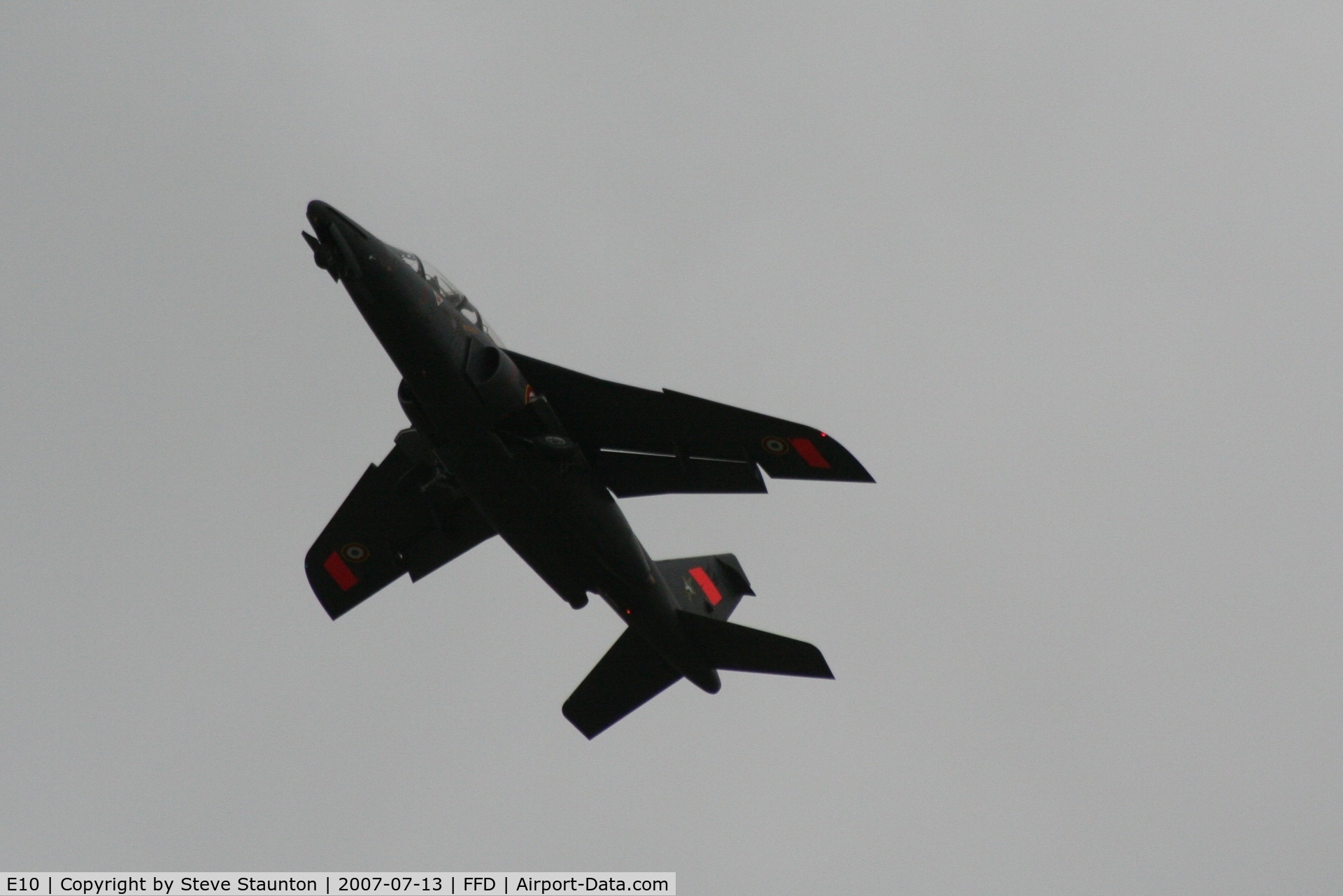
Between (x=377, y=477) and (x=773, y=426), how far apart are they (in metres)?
7.64

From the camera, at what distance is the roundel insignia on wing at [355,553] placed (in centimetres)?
2438

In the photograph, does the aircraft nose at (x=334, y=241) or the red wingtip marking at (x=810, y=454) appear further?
the red wingtip marking at (x=810, y=454)

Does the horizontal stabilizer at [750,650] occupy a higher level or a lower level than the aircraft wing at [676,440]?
lower

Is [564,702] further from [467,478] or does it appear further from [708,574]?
[467,478]

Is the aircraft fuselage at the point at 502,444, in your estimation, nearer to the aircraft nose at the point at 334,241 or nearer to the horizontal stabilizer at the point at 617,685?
the aircraft nose at the point at 334,241

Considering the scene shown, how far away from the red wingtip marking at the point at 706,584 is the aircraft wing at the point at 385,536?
402 centimetres

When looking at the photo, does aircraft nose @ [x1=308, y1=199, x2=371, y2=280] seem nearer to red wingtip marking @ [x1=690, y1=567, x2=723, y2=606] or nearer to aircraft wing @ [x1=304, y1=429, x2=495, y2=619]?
aircraft wing @ [x1=304, y1=429, x2=495, y2=619]

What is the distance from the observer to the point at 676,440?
21.3 meters

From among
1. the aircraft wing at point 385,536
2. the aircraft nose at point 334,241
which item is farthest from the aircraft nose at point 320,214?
the aircraft wing at point 385,536

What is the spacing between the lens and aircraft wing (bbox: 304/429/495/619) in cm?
2336

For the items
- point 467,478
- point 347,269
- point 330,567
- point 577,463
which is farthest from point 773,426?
point 330,567

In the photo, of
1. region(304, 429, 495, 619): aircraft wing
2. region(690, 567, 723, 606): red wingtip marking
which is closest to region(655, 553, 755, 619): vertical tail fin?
region(690, 567, 723, 606): red wingtip marking

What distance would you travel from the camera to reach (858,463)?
20.4 m

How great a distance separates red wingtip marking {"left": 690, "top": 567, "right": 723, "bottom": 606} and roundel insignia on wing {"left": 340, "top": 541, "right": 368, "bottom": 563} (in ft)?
19.9
